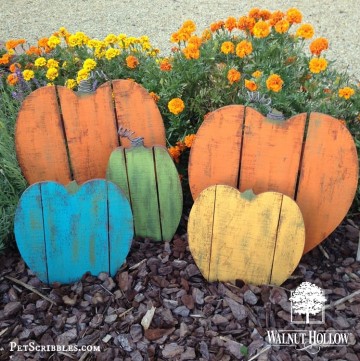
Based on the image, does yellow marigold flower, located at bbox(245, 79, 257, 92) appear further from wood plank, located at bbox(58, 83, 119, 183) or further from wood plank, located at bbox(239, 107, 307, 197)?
wood plank, located at bbox(58, 83, 119, 183)

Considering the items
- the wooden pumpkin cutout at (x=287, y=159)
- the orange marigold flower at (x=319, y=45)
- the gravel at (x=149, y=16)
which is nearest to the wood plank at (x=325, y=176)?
the wooden pumpkin cutout at (x=287, y=159)

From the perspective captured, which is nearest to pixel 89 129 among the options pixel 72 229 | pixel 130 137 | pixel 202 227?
pixel 130 137

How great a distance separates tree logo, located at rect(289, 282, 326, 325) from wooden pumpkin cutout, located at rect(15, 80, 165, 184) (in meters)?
0.81

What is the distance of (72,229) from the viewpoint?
1881 millimetres

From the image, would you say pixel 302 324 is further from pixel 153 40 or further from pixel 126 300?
pixel 153 40

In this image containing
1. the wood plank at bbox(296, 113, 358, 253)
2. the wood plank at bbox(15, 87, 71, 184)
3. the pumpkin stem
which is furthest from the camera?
the wood plank at bbox(15, 87, 71, 184)

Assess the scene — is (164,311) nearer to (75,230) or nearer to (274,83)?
(75,230)

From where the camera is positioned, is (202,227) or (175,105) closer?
(202,227)

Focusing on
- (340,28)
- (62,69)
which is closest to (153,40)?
(340,28)

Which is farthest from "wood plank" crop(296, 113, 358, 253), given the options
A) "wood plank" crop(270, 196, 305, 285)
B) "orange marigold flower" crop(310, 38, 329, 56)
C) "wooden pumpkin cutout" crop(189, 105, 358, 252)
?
"orange marigold flower" crop(310, 38, 329, 56)

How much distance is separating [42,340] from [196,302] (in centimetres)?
55

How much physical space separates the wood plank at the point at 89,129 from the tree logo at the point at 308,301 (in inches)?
36.5

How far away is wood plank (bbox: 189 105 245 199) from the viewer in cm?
190

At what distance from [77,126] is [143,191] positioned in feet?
1.24
